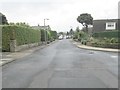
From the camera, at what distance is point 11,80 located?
1115cm

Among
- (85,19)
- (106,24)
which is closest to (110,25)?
(106,24)

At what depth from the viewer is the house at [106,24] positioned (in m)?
82.4

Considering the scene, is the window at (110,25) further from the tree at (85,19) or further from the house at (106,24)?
the tree at (85,19)

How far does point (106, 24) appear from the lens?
83.7m

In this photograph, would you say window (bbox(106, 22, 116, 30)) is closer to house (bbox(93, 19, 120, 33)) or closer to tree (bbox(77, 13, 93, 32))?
house (bbox(93, 19, 120, 33))

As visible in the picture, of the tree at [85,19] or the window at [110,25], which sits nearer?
the window at [110,25]

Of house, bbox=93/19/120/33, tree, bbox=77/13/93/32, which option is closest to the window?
house, bbox=93/19/120/33

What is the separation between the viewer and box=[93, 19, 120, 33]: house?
8241cm

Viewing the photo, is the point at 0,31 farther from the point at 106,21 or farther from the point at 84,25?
the point at 84,25

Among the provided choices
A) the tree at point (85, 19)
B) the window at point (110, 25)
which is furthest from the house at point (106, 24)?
the tree at point (85, 19)

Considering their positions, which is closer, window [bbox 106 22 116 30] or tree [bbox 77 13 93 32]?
window [bbox 106 22 116 30]

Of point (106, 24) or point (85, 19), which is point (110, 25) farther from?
point (85, 19)

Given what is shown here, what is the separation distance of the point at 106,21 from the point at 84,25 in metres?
45.9

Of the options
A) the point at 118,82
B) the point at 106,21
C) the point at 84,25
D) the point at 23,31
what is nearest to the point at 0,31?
the point at 23,31
